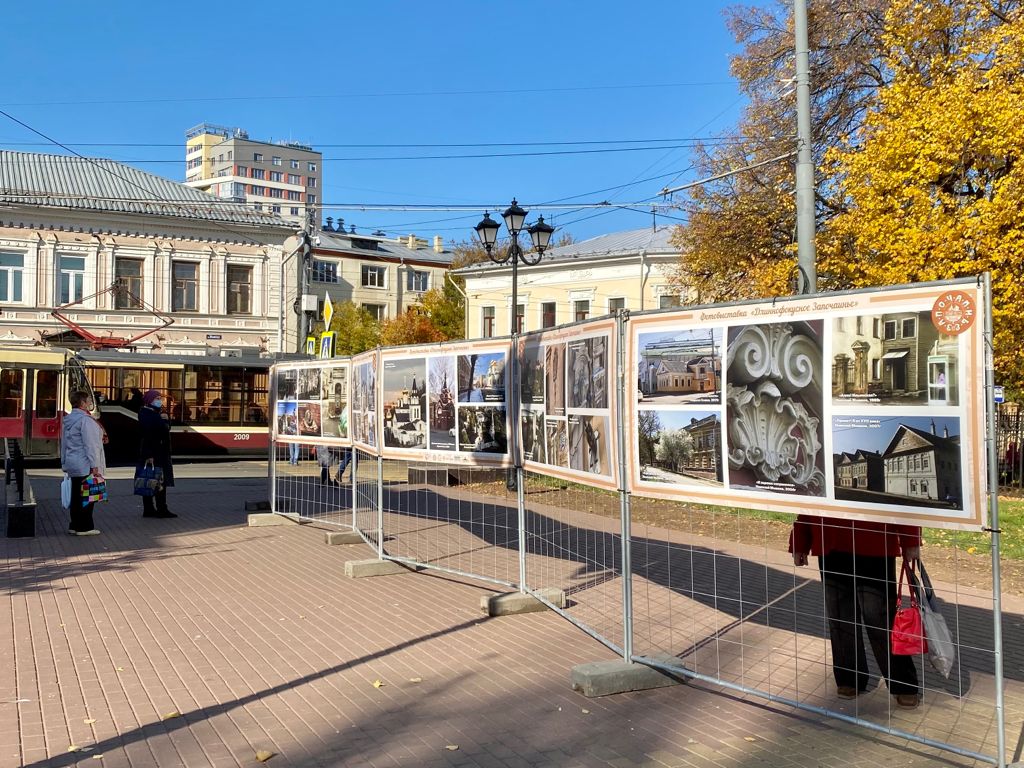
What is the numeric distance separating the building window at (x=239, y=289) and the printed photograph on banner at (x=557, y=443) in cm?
3659

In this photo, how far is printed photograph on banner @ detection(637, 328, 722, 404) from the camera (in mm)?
5234

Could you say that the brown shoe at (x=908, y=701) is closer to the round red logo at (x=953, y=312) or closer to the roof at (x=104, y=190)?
the round red logo at (x=953, y=312)

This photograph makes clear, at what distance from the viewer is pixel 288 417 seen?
513 inches

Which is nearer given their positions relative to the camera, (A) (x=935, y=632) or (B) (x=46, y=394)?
(A) (x=935, y=632)

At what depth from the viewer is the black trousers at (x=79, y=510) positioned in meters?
11.9

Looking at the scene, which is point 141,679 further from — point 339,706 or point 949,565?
point 949,565

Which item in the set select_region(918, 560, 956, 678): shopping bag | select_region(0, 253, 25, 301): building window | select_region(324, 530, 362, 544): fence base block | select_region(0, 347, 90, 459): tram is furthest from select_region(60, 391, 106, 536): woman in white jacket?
select_region(0, 253, 25, 301): building window

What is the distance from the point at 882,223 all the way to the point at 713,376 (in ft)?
43.1

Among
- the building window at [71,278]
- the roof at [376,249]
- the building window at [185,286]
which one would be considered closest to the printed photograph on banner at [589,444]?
the building window at [71,278]

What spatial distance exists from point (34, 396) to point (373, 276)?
50.4 metres

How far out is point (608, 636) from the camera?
6.96 metres

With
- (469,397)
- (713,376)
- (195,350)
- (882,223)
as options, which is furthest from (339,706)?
(195,350)

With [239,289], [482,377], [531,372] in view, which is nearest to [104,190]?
[239,289]

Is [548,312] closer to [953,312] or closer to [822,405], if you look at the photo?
[822,405]
